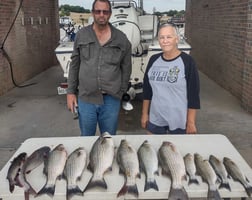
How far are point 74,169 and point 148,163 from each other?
0.42m

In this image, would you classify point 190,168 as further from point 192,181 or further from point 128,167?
point 128,167

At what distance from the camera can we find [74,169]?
206 cm

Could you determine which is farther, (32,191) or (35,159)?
(35,159)

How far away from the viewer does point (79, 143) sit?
2533mm

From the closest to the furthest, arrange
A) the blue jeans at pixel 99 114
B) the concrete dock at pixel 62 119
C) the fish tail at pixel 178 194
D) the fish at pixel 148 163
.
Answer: the fish tail at pixel 178 194 < the fish at pixel 148 163 < the blue jeans at pixel 99 114 < the concrete dock at pixel 62 119

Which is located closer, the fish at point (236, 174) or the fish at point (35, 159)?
the fish at point (236, 174)

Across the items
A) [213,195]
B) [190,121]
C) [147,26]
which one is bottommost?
[213,195]

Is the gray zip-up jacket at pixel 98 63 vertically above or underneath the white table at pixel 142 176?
above

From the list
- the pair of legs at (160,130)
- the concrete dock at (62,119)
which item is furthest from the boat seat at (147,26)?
the pair of legs at (160,130)

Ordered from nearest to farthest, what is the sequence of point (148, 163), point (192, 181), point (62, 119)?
point (192, 181)
point (148, 163)
point (62, 119)

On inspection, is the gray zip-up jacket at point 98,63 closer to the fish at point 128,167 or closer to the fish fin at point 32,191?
the fish at point 128,167

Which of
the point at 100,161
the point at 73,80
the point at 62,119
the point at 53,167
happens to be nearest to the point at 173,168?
the point at 100,161

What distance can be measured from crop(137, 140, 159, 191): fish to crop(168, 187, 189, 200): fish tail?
88 mm

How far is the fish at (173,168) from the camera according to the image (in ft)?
6.22
